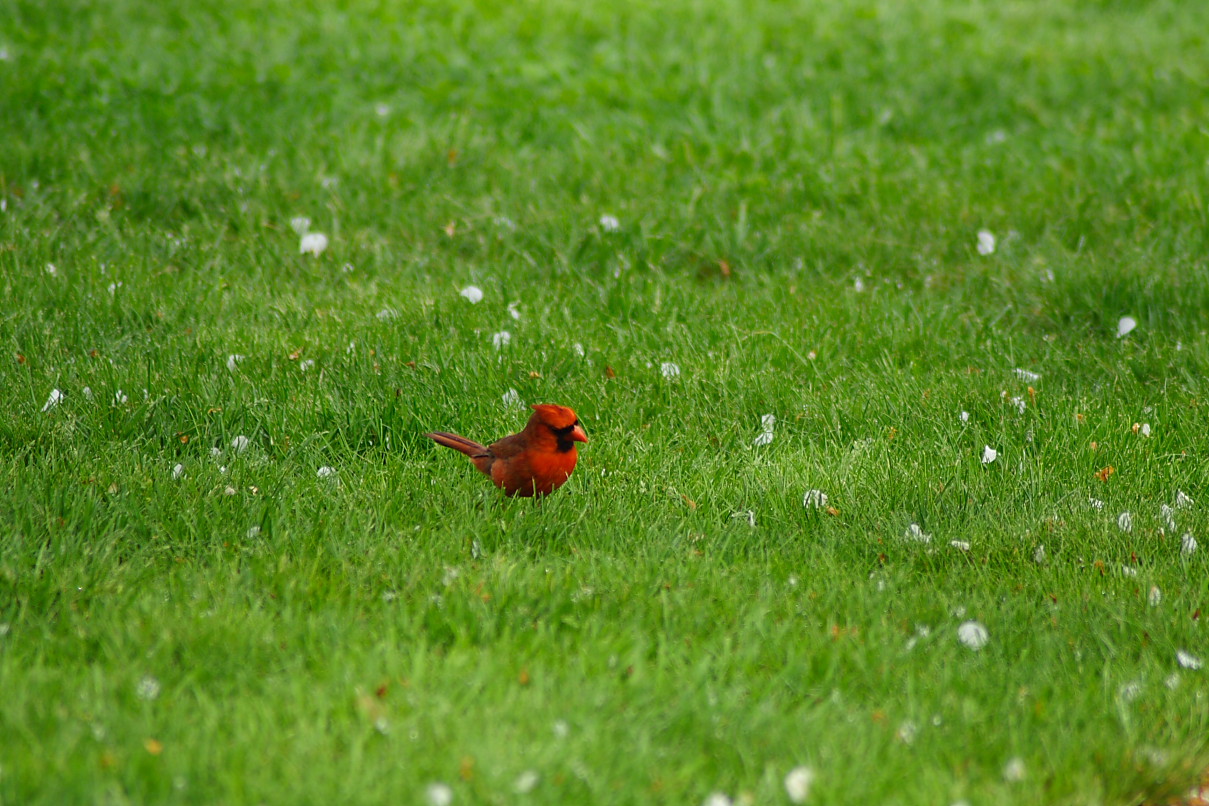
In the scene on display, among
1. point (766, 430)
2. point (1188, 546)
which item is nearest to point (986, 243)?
point (766, 430)

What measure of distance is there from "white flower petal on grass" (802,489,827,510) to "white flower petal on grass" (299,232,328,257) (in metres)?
2.96

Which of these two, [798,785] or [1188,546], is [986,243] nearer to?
[1188,546]

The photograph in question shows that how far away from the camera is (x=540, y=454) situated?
3.32 m

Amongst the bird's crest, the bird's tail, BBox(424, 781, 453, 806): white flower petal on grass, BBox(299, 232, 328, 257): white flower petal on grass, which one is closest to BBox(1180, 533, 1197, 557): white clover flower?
the bird's crest

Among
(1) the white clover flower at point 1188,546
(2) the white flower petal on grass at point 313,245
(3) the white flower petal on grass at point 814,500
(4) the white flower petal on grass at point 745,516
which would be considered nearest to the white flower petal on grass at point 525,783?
(4) the white flower petal on grass at point 745,516

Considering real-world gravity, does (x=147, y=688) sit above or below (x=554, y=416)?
below

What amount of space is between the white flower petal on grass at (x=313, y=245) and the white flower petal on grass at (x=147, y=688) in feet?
10.9

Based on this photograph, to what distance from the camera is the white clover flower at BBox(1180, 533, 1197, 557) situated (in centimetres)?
337

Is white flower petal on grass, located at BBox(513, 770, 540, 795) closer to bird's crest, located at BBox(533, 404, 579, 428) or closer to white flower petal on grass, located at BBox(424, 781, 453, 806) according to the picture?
white flower petal on grass, located at BBox(424, 781, 453, 806)

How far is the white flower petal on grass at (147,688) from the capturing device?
2.43 meters

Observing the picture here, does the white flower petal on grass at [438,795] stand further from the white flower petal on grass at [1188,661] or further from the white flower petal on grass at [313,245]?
the white flower petal on grass at [313,245]

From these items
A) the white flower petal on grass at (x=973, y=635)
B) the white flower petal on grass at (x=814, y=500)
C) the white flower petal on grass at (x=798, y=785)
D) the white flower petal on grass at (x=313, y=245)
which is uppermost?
the white flower petal on grass at (x=798, y=785)

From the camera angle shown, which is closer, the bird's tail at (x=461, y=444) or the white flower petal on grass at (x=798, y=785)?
the white flower petal on grass at (x=798, y=785)

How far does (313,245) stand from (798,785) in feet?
13.3
